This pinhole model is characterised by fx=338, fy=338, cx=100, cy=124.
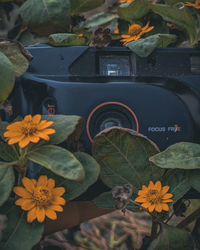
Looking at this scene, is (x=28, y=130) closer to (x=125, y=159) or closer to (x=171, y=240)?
(x=125, y=159)

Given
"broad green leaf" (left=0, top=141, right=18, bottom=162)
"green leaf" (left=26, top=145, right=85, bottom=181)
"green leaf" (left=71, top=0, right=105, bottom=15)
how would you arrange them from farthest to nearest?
"green leaf" (left=71, top=0, right=105, bottom=15) < "broad green leaf" (left=0, top=141, right=18, bottom=162) < "green leaf" (left=26, top=145, right=85, bottom=181)

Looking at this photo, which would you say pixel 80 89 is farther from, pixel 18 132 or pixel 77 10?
pixel 77 10

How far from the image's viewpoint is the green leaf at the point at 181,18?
2.24 ft

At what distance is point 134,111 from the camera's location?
60 centimetres

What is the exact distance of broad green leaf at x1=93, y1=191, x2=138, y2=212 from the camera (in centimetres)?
56

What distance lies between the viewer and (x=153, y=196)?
0.52 metres

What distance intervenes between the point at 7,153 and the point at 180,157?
0.28 metres

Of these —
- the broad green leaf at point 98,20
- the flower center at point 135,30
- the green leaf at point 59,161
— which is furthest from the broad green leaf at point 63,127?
the broad green leaf at point 98,20

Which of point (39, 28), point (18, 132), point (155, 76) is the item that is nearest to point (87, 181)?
point (18, 132)

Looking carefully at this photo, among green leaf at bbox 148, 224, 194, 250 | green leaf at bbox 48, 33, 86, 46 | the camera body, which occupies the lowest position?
green leaf at bbox 148, 224, 194, 250

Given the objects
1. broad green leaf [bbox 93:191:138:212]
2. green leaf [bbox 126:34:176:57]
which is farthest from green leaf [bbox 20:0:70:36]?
broad green leaf [bbox 93:191:138:212]

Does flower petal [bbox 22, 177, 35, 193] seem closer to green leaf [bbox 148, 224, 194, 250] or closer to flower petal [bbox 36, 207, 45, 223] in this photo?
flower petal [bbox 36, 207, 45, 223]

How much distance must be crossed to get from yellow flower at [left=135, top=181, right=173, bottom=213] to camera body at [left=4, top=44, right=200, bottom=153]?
0.10 metres

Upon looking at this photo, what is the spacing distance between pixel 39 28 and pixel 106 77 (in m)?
0.24
